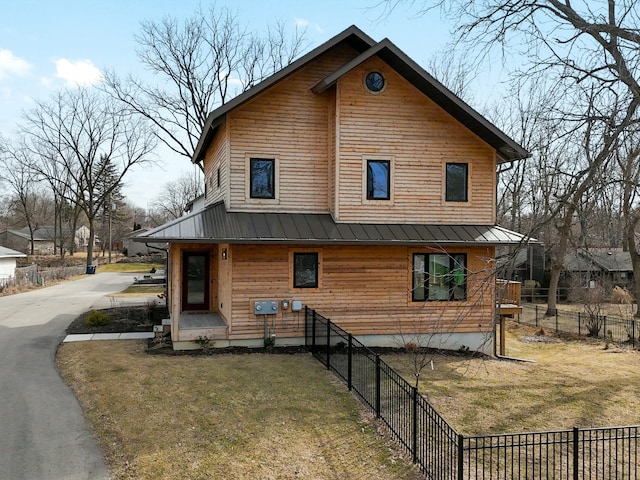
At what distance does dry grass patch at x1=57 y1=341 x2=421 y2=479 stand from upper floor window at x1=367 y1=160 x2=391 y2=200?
5.10 metres

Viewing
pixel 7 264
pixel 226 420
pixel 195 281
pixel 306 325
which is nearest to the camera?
pixel 226 420

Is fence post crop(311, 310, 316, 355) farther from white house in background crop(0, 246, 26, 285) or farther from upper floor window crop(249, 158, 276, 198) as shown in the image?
white house in background crop(0, 246, 26, 285)

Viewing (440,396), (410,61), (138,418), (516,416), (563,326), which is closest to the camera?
(138,418)

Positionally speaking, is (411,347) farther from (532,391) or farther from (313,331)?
(532,391)

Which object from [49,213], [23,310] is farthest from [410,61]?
[49,213]

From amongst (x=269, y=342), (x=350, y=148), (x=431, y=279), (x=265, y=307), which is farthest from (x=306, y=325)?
(x=350, y=148)

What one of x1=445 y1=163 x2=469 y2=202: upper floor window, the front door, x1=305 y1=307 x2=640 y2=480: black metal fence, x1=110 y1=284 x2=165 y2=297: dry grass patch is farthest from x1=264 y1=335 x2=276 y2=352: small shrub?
x1=110 y1=284 x2=165 y2=297: dry grass patch

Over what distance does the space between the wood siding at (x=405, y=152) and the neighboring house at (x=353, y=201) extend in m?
0.03

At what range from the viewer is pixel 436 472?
6477mm

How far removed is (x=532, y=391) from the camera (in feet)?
35.5

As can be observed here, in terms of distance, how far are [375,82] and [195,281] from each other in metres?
8.40

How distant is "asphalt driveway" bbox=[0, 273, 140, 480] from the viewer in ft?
21.7

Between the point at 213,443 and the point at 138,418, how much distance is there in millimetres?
1662

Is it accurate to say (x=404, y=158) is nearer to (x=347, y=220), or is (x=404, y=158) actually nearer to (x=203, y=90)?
(x=347, y=220)
